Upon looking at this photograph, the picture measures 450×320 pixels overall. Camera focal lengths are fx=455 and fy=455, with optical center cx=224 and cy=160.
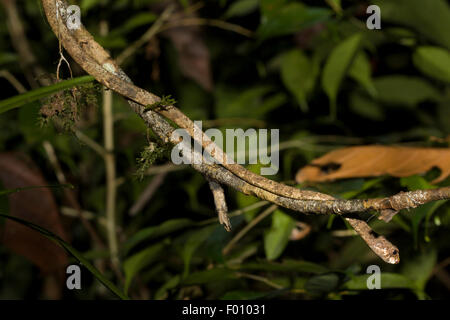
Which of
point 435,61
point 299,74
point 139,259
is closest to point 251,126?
point 299,74

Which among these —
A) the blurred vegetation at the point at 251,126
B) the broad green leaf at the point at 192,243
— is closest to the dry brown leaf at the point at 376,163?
the blurred vegetation at the point at 251,126

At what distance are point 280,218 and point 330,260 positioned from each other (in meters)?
0.48

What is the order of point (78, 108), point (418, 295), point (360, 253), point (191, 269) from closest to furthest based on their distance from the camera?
point (78, 108) → point (418, 295) → point (191, 269) → point (360, 253)

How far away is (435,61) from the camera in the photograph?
104 cm

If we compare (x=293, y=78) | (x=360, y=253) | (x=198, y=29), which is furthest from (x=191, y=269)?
(x=198, y=29)

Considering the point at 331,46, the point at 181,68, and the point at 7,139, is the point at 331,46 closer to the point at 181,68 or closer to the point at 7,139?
the point at 181,68

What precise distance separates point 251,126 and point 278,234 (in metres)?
0.60

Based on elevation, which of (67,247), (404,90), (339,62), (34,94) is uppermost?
(404,90)

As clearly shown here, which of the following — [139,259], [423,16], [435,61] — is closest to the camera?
[139,259]

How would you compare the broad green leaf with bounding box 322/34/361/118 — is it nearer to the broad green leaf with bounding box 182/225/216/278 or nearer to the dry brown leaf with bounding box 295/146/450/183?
the dry brown leaf with bounding box 295/146/450/183

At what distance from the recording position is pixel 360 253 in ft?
3.48

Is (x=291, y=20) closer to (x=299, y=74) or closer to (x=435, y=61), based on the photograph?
(x=299, y=74)

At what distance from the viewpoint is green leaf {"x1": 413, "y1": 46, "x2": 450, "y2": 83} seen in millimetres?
1029

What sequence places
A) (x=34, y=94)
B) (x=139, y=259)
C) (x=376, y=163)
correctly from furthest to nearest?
(x=139, y=259)
(x=376, y=163)
(x=34, y=94)
